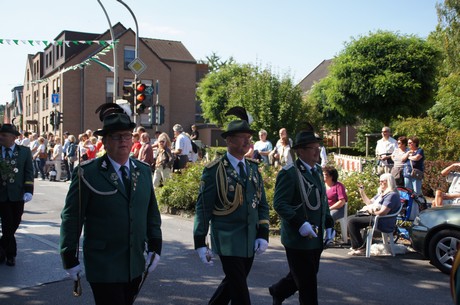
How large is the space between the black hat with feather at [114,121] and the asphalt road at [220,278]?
8.91 ft

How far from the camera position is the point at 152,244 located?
13.9ft

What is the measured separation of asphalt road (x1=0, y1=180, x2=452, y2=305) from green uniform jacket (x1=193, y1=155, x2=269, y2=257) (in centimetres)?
163

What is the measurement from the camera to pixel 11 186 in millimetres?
7773

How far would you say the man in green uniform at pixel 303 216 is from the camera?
195 inches

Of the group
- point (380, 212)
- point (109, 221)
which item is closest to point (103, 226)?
point (109, 221)

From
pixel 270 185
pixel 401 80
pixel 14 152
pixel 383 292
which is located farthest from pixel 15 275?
pixel 401 80

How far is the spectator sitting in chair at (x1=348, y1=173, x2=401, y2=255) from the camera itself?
874cm

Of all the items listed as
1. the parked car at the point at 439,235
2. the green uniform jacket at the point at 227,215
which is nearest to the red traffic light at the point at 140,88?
the parked car at the point at 439,235

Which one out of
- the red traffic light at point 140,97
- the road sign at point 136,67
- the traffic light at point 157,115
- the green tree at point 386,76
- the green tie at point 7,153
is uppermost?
the green tree at point 386,76

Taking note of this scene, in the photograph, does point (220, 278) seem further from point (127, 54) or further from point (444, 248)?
point (127, 54)

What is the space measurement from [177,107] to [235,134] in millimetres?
49846

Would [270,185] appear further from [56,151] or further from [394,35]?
[394,35]

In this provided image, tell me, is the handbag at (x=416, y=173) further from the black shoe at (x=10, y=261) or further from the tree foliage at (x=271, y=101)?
the tree foliage at (x=271, y=101)

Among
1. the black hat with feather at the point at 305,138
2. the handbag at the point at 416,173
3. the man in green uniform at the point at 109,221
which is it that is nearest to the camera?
the man in green uniform at the point at 109,221
